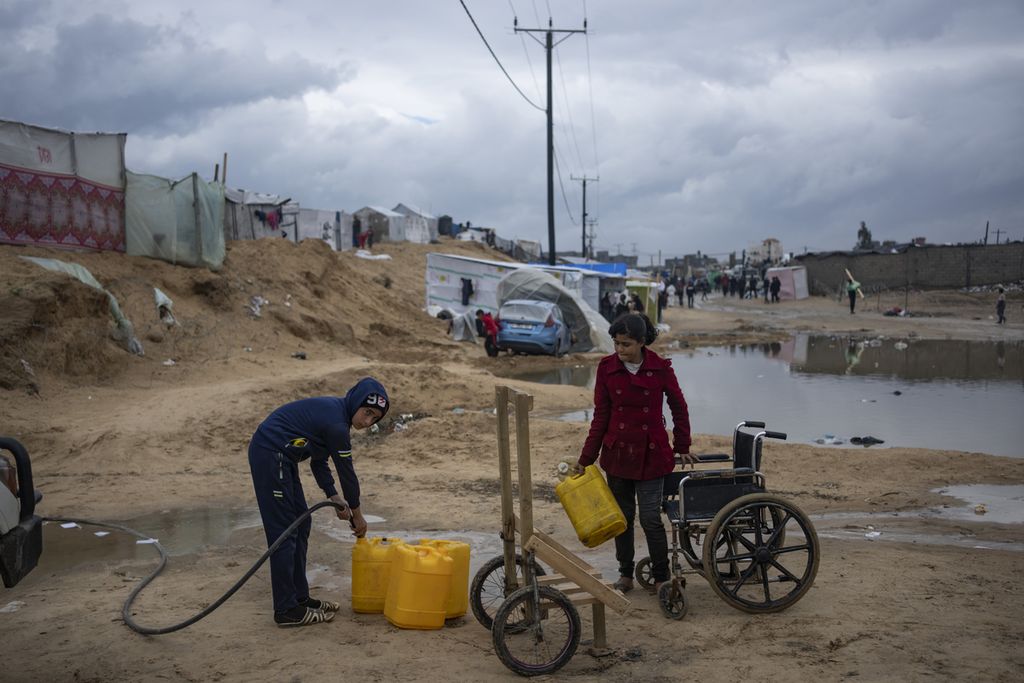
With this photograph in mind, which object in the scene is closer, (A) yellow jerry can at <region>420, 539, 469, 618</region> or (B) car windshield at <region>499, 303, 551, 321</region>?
(A) yellow jerry can at <region>420, 539, 469, 618</region>

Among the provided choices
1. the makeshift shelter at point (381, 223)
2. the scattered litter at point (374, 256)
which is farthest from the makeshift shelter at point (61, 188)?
the makeshift shelter at point (381, 223)

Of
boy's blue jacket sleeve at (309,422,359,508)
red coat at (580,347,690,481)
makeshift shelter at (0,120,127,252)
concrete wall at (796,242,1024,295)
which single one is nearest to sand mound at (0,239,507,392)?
makeshift shelter at (0,120,127,252)

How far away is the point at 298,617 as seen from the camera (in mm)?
5449

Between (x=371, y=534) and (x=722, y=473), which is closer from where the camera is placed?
(x=722, y=473)

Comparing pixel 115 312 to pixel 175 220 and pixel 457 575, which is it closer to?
pixel 175 220

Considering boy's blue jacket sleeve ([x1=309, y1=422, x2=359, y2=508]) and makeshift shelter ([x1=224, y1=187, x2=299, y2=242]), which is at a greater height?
makeshift shelter ([x1=224, y1=187, x2=299, y2=242])

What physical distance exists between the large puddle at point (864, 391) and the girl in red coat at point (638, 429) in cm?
702

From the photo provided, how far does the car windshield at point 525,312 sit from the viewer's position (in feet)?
81.4

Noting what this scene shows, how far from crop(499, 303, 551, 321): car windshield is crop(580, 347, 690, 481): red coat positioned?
18926mm

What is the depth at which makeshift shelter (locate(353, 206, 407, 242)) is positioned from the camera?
54.7 m

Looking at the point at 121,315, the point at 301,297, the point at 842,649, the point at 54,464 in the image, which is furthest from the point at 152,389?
the point at 842,649

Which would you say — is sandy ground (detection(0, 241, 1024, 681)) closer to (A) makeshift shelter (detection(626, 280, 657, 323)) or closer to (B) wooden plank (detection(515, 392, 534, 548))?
(B) wooden plank (detection(515, 392, 534, 548))

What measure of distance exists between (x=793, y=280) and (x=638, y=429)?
52.4 meters

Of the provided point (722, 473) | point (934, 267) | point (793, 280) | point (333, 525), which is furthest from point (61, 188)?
point (793, 280)
